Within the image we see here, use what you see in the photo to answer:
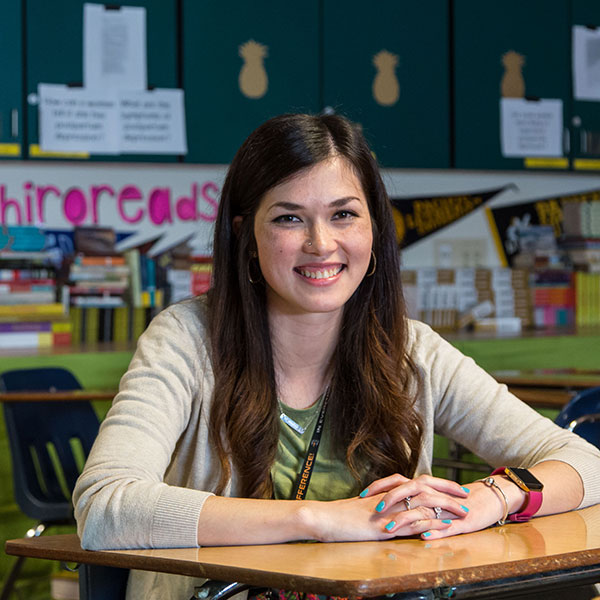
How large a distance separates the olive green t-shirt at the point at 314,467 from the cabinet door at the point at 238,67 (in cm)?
265

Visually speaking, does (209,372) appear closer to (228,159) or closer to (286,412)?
(286,412)

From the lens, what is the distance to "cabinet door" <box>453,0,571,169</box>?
4730 millimetres

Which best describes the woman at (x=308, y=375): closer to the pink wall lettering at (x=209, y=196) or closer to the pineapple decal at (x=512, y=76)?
the pink wall lettering at (x=209, y=196)

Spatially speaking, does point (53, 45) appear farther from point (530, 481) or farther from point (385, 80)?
point (530, 481)

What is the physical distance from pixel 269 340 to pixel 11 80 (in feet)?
8.38

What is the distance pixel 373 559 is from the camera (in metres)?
1.14

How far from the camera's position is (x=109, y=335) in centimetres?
425

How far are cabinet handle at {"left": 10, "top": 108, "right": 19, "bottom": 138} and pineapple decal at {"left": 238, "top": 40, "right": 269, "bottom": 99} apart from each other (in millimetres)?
963

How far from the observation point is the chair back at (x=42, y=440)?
2.94 metres

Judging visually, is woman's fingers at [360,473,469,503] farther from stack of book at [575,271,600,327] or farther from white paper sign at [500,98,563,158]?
stack of book at [575,271,600,327]

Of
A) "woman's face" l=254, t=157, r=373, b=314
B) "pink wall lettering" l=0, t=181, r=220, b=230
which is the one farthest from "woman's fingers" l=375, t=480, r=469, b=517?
"pink wall lettering" l=0, t=181, r=220, b=230

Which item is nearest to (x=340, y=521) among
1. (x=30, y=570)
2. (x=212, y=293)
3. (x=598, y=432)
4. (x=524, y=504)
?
(x=524, y=504)

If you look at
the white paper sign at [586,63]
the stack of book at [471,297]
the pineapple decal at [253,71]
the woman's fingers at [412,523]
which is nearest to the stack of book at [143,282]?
the pineapple decal at [253,71]

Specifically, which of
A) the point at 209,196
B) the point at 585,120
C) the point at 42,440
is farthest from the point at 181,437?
the point at 585,120
